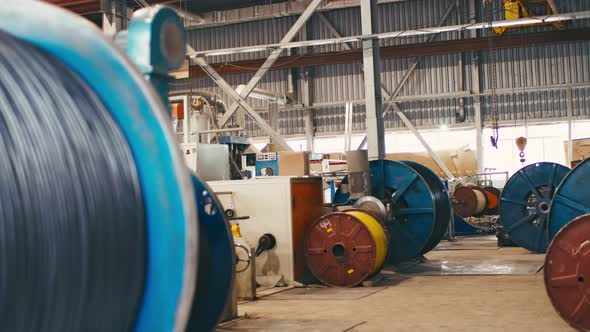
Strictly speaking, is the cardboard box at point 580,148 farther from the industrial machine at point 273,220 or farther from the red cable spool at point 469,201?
the industrial machine at point 273,220

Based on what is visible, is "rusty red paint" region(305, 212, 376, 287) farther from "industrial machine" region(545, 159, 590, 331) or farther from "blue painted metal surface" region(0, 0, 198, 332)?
"blue painted metal surface" region(0, 0, 198, 332)

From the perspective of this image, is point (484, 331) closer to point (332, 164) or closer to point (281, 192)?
point (281, 192)

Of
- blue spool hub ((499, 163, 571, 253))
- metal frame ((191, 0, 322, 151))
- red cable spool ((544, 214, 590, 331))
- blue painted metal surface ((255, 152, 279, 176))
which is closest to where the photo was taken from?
red cable spool ((544, 214, 590, 331))

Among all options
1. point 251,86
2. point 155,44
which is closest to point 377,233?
point 155,44

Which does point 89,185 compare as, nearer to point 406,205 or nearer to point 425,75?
point 406,205

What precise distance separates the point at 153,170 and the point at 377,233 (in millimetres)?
6558

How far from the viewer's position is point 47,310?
82.0 inches

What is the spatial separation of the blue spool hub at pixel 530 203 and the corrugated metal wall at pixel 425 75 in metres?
9.13

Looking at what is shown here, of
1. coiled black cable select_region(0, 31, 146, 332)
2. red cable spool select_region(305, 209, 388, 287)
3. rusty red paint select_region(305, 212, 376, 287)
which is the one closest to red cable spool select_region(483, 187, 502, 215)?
red cable spool select_region(305, 209, 388, 287)

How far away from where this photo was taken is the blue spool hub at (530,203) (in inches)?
445

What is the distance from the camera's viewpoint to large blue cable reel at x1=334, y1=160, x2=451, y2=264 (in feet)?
33.7

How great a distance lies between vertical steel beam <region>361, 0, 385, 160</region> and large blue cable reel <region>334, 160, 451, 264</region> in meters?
1.08

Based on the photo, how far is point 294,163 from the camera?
999cm

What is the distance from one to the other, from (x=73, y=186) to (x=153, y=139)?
27 cm
